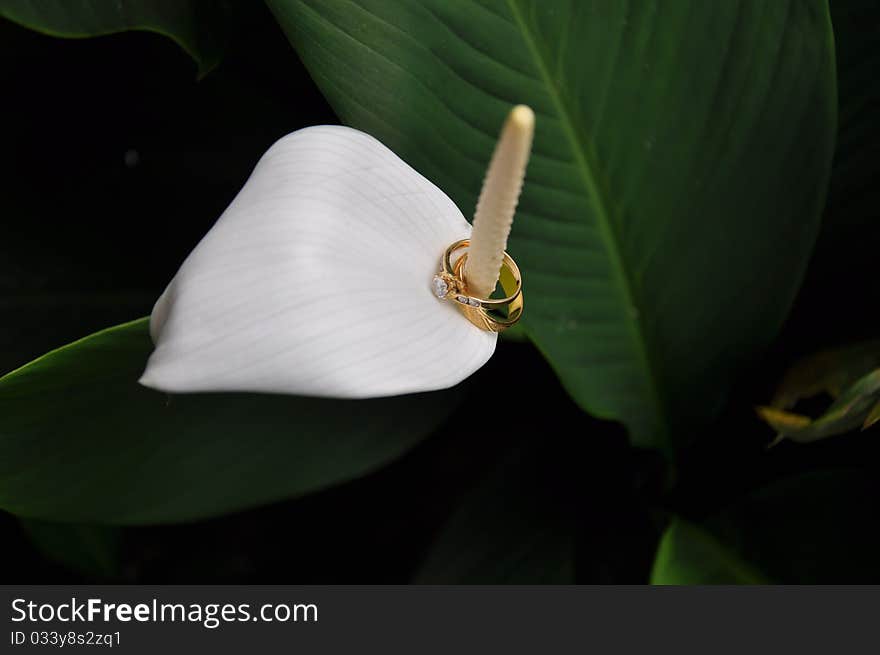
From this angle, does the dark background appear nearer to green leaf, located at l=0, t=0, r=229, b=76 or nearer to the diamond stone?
green leaf, located at l=0, t=0, r=229, b=76

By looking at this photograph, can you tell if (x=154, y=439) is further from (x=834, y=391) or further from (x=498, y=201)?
(x=834, y=391)

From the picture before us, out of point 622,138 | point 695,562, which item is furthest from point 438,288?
point 695,562

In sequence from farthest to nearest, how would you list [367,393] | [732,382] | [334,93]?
[732,382] → [334,93] → [367,393]

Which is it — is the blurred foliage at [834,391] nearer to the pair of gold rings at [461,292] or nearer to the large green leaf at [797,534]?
the large green leaf at [797,534]
